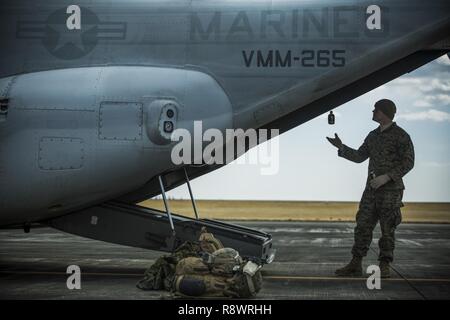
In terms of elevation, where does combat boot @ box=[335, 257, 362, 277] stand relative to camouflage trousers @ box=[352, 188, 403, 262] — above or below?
below

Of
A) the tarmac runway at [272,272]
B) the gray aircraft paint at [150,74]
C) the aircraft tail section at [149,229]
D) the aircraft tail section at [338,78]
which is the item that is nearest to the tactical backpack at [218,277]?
the tarmac runway at [272,272]

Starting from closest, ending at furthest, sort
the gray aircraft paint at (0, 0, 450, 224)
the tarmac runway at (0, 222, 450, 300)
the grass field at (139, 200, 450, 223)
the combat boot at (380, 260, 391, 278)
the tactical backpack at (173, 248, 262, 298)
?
the tactical backpack at (173, 248, 262, 298) → the tarmac runway at (0, 222, 450, 300) → the gray aircraft paint at (0, 0, 450, 224) → the combat boot at (380, 260, 391, 278) → the grass field at (139, 200, 450, 223)

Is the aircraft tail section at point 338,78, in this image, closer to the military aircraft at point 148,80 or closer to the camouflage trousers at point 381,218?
the military aircraft at point 148,80

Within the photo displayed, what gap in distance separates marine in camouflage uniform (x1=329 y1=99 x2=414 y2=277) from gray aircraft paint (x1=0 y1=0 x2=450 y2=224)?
0.84 metres

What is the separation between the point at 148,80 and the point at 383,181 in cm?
Answer: 334

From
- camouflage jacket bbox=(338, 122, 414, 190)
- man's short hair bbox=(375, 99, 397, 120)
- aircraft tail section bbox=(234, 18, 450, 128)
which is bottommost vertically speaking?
camouflage jacket bbox=(338, 122, 414, 190)

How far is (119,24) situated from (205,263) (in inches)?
149

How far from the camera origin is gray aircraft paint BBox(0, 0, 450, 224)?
8.36m

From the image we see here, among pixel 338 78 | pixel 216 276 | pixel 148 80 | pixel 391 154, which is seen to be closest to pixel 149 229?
pixel 148 80

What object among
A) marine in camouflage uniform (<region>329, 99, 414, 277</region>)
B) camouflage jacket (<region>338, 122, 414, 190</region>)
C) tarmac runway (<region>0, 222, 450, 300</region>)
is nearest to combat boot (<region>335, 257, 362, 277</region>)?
marine in camouflage uniform (<region>329, 99, 414, 277</region>)

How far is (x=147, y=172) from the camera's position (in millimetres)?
8609

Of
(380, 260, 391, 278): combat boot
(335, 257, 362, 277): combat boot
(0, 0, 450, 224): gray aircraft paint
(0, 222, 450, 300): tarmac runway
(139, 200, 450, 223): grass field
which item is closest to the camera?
(0, 222, 450, 300): tarmac runway

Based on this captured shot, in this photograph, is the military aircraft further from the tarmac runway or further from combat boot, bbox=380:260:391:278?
combat boot, bbox=380:260:391:278

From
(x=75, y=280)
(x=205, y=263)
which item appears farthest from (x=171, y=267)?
(x=75, y=280)
